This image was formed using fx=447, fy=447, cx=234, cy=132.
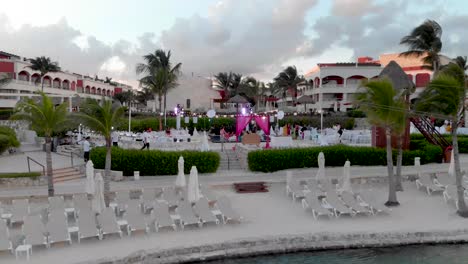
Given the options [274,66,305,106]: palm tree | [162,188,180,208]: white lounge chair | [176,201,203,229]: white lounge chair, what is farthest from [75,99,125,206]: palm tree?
[274,66,305,106]: palm tree

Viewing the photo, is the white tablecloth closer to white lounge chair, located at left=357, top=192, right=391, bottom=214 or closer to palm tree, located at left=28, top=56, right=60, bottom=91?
white lounge chair, located at left=357, top=192, right=391, bottom=214

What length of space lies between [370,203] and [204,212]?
17.5 ft

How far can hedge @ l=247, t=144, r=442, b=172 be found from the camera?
68.4 ft

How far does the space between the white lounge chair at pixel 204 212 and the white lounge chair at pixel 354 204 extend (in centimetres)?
435

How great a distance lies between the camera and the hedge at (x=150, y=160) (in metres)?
19.5

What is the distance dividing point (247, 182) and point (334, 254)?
7026 millimetres

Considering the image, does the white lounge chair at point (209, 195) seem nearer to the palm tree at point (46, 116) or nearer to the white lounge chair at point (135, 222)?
the white lounge chair at point (135, 222)

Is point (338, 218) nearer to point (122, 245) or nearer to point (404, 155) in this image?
point (122, 245)

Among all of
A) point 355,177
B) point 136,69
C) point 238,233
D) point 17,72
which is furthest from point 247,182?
point 17,72

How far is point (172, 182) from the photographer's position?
18.3 meters

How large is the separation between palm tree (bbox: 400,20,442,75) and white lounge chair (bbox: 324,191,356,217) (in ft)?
110

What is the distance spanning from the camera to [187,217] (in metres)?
12.8

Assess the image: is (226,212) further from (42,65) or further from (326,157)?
(42,65)

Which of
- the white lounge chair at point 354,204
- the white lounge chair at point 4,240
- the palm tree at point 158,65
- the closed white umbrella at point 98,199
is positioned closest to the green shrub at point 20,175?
the closed white umbrella at point 98,199
